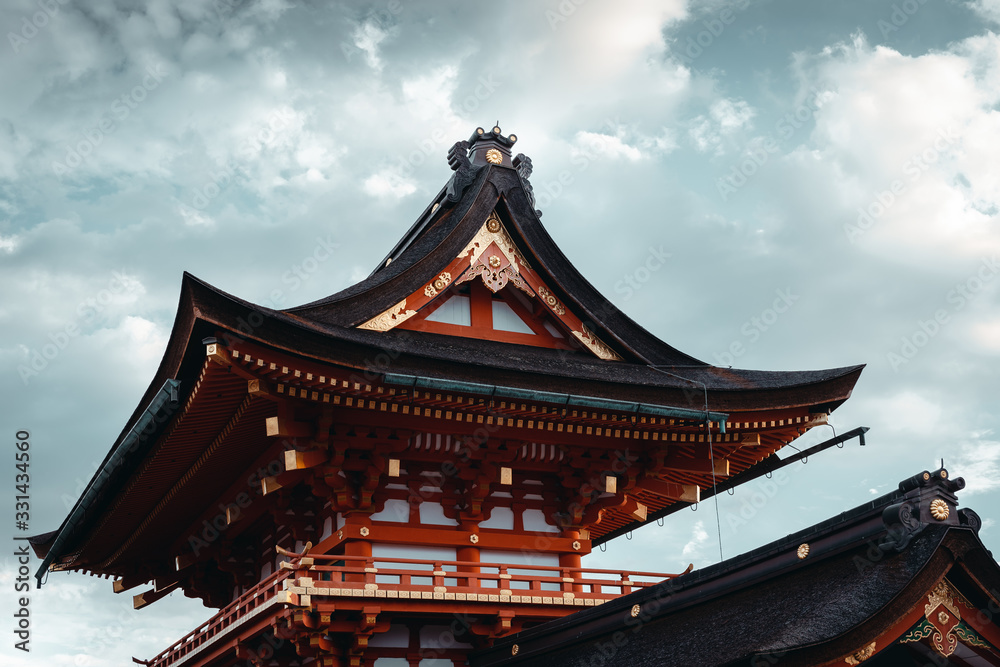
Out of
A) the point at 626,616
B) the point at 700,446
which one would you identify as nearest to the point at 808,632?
the point at 626,616

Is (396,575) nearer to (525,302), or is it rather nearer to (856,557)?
(525,302)

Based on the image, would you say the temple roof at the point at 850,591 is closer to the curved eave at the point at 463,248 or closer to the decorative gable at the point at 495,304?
the decorative gable at the point at 495,304

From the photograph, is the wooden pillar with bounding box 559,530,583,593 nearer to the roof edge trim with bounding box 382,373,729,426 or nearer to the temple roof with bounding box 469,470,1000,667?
the roof edge trim with bounding box 382,373,729,426

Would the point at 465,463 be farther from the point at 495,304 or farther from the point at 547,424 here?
the point at 495,304

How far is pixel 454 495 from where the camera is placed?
1512cm

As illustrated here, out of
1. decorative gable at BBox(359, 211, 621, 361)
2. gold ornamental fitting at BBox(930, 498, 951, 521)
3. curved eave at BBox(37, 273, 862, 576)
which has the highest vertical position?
decorative gable at BBox(359, 211, 621, 361)

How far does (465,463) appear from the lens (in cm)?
1491

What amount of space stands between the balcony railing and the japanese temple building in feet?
0.15

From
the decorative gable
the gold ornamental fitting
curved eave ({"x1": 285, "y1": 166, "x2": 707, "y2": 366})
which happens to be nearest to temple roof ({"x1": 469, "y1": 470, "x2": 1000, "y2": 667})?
the gold ornamental fitting

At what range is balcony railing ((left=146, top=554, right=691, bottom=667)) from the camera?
12734 millimetres

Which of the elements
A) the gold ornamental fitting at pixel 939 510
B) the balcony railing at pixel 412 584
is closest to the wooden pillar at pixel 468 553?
the balcony railing at pixel 412 584

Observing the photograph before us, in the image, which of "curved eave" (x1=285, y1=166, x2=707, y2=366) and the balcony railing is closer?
the balcony railing

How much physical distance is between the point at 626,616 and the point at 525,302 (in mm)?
7467

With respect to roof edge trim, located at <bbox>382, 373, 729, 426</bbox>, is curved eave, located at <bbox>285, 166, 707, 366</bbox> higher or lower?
higher
